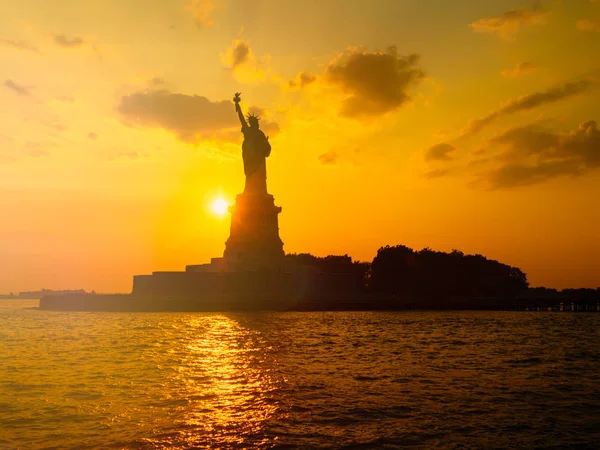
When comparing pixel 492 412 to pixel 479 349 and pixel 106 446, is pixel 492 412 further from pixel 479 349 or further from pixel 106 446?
pixel 479 349

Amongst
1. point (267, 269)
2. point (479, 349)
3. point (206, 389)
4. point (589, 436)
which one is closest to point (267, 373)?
point (206, 389)

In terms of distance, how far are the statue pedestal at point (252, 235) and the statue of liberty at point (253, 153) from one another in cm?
136

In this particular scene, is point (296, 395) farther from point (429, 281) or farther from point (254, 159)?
point (429, 281)

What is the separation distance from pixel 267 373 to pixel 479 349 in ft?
48.4

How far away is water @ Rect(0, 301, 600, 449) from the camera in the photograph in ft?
43.7

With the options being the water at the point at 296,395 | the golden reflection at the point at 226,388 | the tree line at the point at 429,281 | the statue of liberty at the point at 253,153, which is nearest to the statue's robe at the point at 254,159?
the statue of liberty at the point at 253,153

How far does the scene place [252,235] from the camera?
69.4 m

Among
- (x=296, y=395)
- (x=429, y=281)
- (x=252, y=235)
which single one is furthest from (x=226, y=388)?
(x=429, y=281)

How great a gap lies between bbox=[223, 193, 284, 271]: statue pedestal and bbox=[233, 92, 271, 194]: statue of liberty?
1.36 metres

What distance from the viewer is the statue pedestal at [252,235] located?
2721 inches

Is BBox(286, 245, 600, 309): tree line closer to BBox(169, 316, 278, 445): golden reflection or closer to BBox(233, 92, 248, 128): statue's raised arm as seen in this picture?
BBox(233, 92, 248, 128): statue's raised arm

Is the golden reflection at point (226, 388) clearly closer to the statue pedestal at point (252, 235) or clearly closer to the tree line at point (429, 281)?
the statue pedestal at point (252, 235)

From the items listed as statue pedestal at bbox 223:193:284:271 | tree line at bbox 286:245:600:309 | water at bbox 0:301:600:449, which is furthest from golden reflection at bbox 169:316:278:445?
tree line at bbox 286:245:600:309

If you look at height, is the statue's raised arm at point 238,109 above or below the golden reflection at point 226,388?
above
